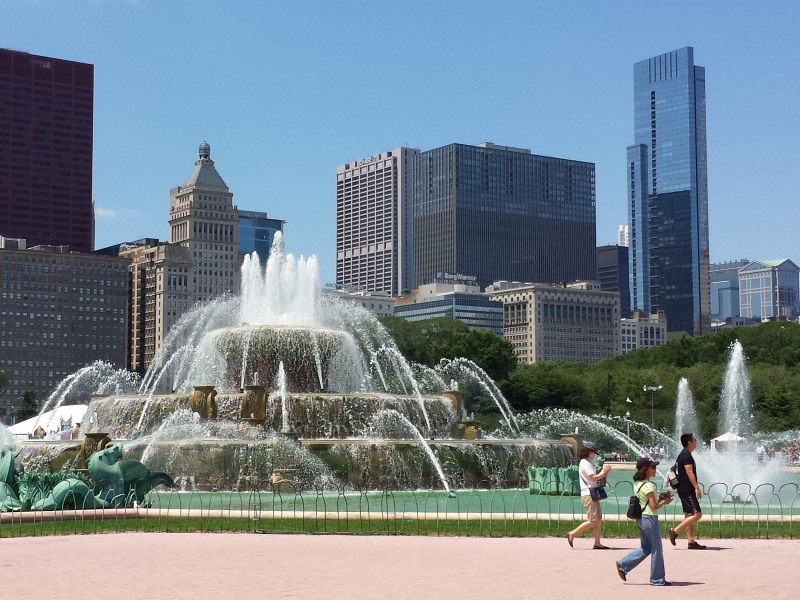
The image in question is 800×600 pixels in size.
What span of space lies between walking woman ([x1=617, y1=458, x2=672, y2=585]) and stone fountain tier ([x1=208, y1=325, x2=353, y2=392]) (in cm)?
2952

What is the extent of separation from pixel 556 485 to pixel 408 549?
14096 mm

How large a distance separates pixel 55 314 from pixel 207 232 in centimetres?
2549

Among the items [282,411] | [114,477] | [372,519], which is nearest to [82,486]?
[114,477]

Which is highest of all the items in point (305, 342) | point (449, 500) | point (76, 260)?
point (76, 260)

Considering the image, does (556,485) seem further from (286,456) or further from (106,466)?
(106,466)

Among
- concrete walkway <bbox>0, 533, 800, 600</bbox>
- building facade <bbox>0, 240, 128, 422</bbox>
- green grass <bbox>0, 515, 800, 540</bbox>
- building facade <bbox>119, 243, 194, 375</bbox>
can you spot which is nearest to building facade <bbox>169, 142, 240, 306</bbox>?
building facade <bbox>119, 243, 194, 375</bbox>

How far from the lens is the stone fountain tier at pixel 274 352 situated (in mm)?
45000

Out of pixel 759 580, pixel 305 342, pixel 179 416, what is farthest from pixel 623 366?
pixel 759 580

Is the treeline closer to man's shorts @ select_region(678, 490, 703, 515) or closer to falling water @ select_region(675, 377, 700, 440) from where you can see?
falling water @ select_region(675, 377, 700, 440)

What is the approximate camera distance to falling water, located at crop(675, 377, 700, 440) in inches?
3189

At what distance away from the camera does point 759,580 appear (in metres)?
15.4

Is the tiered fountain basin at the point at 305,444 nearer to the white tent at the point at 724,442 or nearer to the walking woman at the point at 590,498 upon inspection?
the white tent at the point at 724,442

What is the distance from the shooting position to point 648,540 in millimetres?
15586

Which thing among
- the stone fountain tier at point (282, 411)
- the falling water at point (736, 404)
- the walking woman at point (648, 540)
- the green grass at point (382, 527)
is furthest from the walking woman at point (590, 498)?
the falling water at point (736, 404)
